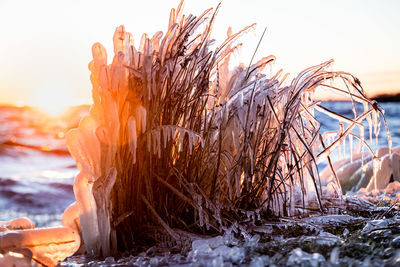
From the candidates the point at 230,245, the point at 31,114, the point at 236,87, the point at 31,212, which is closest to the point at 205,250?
the point at 230,245

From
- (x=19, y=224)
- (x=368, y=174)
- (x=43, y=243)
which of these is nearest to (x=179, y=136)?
(x=43, y=243)

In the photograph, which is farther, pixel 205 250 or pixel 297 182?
pixel 297 182

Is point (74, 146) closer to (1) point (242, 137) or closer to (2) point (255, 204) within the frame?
(1) point (242, 137)

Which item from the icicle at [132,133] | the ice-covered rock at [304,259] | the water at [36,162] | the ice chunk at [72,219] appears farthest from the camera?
the water at [36,162]

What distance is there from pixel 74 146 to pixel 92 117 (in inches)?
4.9

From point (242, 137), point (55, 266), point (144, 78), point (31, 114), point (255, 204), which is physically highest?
point (31, 114)

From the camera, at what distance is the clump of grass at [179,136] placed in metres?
1.72

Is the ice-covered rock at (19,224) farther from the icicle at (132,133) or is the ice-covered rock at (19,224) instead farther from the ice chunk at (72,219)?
the icicle at (132,133)

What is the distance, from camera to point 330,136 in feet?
7.95

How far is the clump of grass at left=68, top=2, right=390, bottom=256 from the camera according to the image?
172 centimetres

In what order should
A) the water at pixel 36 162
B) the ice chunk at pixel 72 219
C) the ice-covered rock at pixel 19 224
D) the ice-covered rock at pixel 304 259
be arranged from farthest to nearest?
the water at pixel 36 162
the ice-covered rock at pixel 19 224
the ice chunk at pixel 72 219
the ice-covered rock at pixel 304 259

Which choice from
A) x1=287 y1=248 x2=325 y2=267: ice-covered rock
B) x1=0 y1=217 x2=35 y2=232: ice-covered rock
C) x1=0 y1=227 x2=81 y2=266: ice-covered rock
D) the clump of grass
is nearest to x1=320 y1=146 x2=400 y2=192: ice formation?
the clump of grass

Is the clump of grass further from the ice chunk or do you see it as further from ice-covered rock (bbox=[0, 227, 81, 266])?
the ice chunk

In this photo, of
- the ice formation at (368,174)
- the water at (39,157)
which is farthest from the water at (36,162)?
the ice formation at (368,174)
